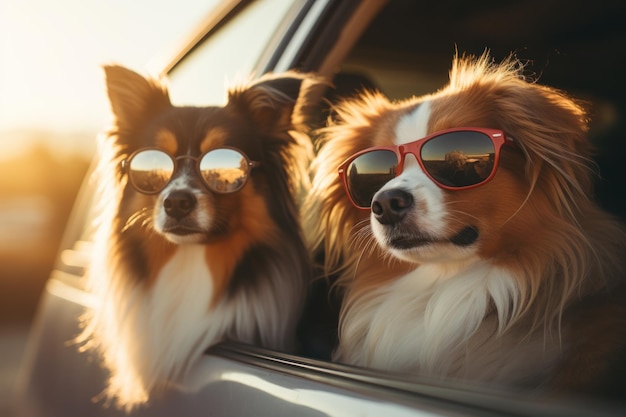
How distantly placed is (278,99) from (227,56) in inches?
26.8

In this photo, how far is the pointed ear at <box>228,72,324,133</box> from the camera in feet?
8.05

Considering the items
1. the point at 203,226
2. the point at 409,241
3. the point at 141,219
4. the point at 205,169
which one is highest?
the point at 409,241

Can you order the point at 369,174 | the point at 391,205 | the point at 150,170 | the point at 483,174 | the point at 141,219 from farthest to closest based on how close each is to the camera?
1. the point at 141,219
2. the point at 150,170
3. the point at 369,174
4. the point at 391,205
5. the point at 483,174

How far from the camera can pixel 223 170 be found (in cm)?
236

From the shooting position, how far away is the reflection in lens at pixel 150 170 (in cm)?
241

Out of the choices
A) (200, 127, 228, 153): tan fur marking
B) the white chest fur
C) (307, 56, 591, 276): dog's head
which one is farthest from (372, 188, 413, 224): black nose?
(200, 127, 228, 153): tan fur marking

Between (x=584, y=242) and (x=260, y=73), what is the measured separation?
1.42 meters

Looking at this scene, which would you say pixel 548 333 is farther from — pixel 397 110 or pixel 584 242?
pixel 397 110

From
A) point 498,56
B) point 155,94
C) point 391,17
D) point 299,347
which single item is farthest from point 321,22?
point 299,347

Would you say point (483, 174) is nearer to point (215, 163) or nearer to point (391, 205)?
point (391, 205)

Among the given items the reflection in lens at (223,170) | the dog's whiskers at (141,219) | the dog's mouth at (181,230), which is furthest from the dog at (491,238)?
the dog's whiskers at (141,219)

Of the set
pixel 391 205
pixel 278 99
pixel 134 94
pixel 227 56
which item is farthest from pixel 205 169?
pixel 227 56

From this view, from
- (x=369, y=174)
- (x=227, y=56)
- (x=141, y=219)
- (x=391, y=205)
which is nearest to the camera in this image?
(x=391, y=205)

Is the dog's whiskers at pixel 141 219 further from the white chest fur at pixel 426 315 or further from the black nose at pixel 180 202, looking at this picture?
the white chest fur at pixel 426 315
